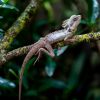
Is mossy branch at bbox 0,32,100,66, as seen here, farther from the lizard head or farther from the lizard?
the lizard head

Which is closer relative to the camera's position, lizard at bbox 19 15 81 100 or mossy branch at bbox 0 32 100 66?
mossy branch at bbox 0 32 100 66

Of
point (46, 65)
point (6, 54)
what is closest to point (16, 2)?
point (46, 65)

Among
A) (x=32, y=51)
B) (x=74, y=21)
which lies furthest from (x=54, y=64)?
(x=32, y=51)

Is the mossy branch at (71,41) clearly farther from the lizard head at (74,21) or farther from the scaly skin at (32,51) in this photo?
the lizard head at (74,21)

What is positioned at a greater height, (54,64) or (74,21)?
(74,21)

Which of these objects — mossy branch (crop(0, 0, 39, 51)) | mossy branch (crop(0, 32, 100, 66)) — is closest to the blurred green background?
mossy branch (crop(0, 0, 39, 51))

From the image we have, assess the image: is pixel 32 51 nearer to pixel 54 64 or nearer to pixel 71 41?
pixel 71 41
